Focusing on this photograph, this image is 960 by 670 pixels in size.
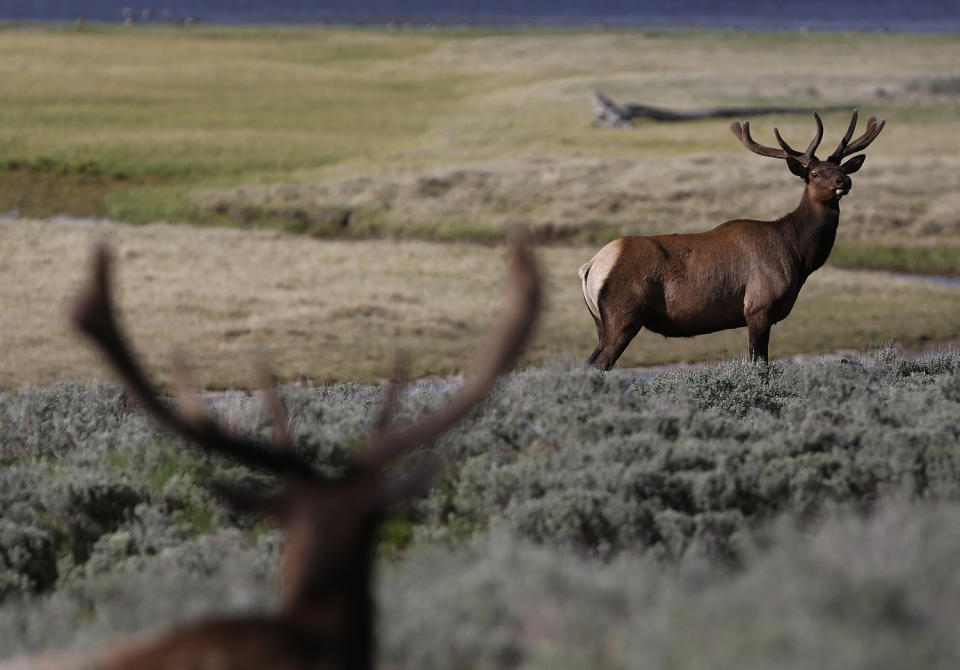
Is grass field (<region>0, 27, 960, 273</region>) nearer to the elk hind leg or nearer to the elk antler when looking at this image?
the elk hind leg

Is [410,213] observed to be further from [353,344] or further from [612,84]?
[612,84]

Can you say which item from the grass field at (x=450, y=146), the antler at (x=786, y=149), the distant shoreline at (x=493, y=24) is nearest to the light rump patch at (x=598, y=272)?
the antler at (x=786, y=149)

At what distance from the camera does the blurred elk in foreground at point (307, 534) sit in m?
3.46

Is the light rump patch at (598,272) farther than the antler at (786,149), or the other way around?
the antler at (786,149)

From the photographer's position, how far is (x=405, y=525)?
739 cm

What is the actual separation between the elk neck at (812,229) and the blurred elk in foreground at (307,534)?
8.38 m

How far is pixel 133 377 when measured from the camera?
368cm

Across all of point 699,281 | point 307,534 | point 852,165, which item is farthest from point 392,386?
point 852,165

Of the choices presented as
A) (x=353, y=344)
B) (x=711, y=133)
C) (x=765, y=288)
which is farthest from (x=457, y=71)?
(x=765, y=288)

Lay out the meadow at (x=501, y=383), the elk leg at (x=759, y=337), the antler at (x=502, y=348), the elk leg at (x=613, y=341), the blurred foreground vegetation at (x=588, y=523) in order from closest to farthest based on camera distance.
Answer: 1. the antler at (x=502, y=348)
2. the blurred foreground vegetation at (x=588, y=523)
3. the meadow at (x=501, y=383)
4. the elk leg at (x=613, y=341)
5. the elk leg at (x=759, y=337)

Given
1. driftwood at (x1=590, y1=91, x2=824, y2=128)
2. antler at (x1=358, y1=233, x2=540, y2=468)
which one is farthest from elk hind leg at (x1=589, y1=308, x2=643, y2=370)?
driftwood at (x1=590, y1=91, x2=824, y2=128)

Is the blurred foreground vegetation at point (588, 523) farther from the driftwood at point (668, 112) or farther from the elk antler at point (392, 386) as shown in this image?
the driftwood at point (668, 112)

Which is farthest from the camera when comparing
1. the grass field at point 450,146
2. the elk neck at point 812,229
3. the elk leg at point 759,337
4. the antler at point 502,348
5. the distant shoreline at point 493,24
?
the distant shoreline at point 493,24

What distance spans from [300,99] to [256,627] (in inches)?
1912
